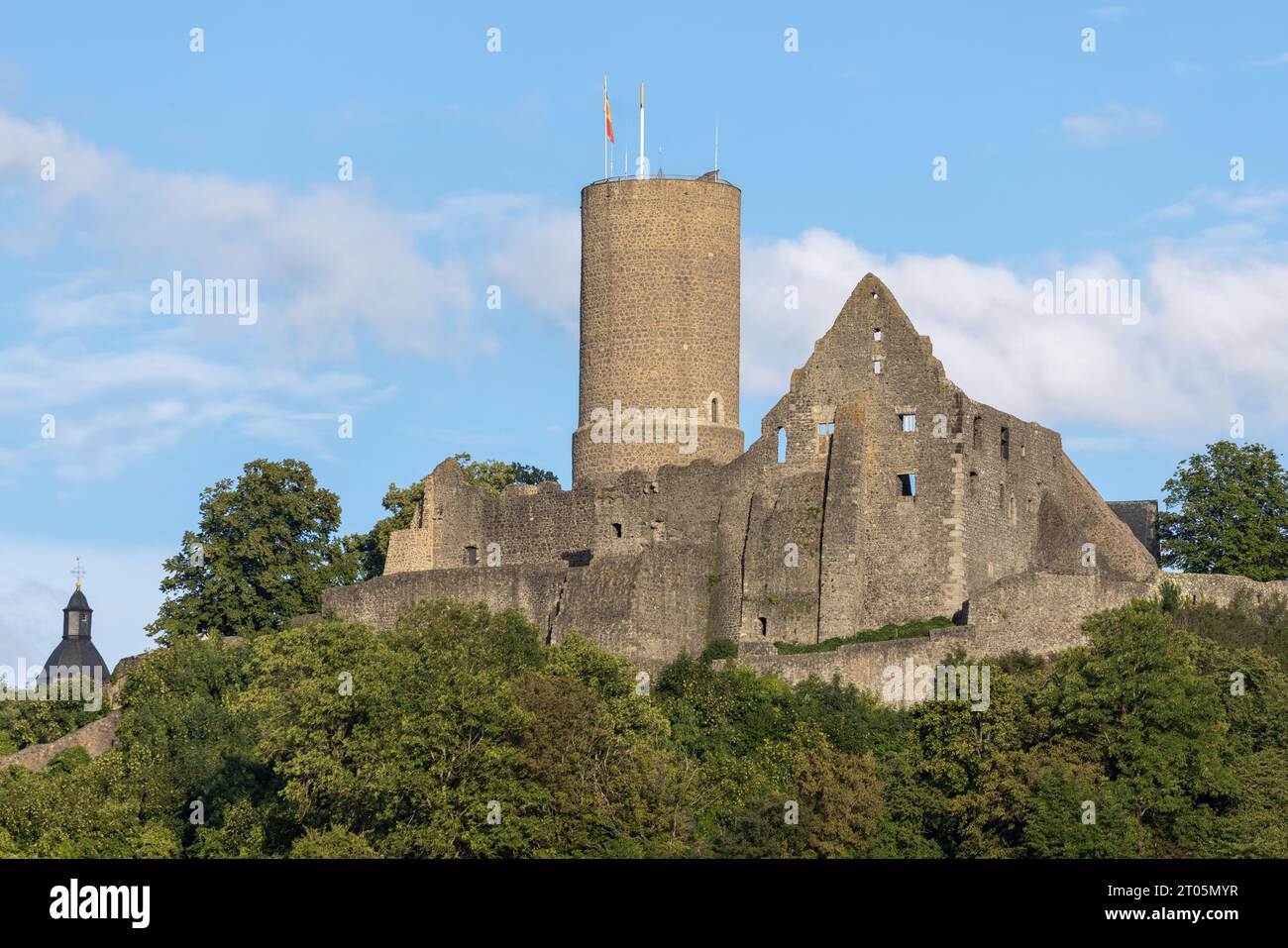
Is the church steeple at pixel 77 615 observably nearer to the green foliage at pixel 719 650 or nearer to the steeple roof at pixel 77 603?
the steeple roof at pixel 77 603

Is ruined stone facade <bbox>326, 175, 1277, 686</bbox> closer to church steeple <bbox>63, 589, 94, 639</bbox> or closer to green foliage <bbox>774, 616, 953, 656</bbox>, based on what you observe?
green foliage <bbox>774, 616, 953, 656</bbox>

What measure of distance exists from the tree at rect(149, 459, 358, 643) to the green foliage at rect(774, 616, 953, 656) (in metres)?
15.1

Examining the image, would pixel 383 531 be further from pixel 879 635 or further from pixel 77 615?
pixel 77 615

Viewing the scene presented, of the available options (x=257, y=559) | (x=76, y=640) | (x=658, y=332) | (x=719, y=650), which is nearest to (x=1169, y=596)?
(x=719, y=650)

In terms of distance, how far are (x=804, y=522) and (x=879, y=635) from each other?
129 inches

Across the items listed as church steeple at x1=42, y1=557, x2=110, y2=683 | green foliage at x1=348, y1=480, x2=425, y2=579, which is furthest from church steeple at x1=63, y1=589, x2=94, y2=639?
green foliage at x1=348, y1=480, x2=425, y2=579

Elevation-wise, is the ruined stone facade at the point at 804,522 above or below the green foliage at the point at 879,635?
above

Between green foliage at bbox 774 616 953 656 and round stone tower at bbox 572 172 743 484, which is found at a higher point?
round stone tower at bbox 572 172 743 484

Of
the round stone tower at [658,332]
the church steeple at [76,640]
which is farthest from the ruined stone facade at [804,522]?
the church steeple at [76,640]

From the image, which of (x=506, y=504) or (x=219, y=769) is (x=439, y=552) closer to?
(x=506, y=504)

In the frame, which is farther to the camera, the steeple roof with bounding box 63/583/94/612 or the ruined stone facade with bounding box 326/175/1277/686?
the steeple roof with bounding box 63/583/94/612

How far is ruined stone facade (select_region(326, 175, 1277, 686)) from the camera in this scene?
2362 inches

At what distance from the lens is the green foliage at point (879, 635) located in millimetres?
58938

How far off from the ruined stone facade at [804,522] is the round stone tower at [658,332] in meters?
0.06
